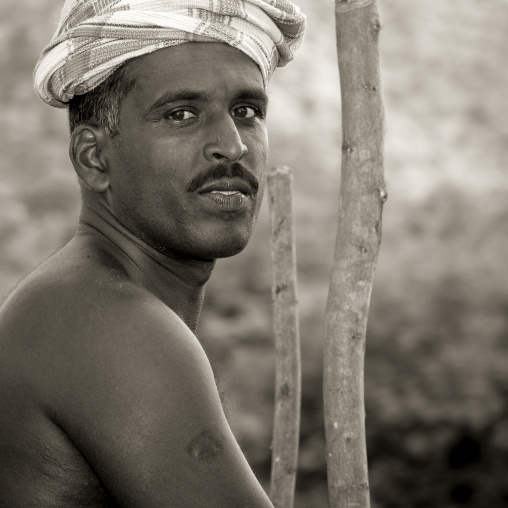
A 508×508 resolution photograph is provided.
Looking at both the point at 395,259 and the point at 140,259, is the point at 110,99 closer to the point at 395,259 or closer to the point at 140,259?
the point at 140,259

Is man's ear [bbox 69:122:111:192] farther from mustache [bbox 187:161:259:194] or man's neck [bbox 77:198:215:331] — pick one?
mustache [bbox 187:161:259:194]

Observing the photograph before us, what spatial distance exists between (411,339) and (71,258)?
4.61 m

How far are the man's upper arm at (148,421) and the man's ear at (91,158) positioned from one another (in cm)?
50

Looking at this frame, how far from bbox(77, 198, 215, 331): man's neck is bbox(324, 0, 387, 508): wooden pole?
0.47 meters

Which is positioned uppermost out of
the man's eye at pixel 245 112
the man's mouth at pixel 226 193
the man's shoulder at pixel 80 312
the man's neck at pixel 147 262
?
the man's eye at pixel 245 112

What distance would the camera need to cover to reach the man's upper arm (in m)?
1.53

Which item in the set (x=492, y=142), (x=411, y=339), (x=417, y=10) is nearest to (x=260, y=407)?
(x=411, y=339)

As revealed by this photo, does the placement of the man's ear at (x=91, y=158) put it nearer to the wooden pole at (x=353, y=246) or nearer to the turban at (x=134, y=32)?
the turban at (x=134, y=32)

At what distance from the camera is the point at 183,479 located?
152cm

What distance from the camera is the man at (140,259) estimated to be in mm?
1546

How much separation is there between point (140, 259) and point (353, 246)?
0.64 meters

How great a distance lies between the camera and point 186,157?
75.3 inches

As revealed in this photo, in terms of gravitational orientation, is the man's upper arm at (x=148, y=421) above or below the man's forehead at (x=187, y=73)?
below

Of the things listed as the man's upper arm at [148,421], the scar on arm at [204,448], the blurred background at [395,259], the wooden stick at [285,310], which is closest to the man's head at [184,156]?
the man's upper arm at [148,421]
